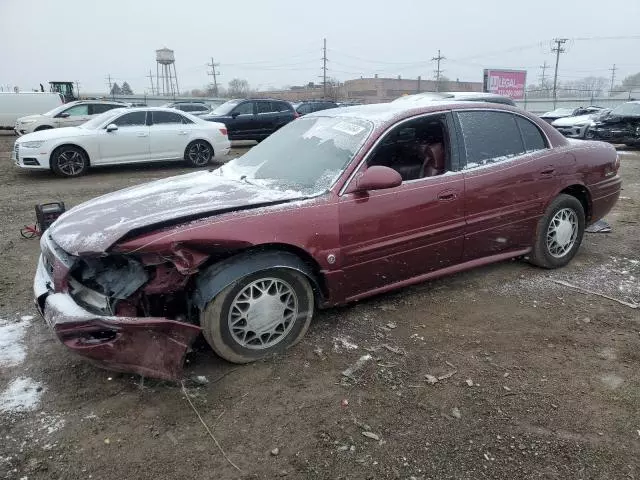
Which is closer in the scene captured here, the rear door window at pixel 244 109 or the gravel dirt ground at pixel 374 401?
the gravel dirt ground at pixel 374 401

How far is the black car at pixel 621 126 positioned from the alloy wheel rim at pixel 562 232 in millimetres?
12579

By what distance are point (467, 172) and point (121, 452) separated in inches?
119

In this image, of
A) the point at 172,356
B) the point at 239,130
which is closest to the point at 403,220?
the point at 172,356

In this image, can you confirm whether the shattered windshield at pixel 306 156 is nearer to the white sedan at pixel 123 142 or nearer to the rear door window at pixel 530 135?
the rear door window at pixel 530 135

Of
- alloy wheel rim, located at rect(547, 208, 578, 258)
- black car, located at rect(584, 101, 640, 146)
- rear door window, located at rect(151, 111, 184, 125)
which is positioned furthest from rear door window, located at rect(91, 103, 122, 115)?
black car, located at rect(584, 101, 640, 146)

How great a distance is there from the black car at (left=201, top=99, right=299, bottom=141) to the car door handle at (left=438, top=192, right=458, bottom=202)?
1229cm

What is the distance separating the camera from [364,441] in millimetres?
2438

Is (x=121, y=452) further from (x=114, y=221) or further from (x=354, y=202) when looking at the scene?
(x=354, y=202)

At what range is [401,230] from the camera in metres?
3.54

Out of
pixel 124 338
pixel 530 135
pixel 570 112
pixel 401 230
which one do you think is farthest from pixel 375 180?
pixel 570 112

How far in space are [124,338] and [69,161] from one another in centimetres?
855

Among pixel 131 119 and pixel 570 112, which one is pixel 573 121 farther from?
pixel 131 119

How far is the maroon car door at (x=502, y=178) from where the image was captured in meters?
3.94

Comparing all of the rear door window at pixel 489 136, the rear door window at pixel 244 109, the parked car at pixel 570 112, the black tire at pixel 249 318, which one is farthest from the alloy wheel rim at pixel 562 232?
the parked car at pixel 570 112
